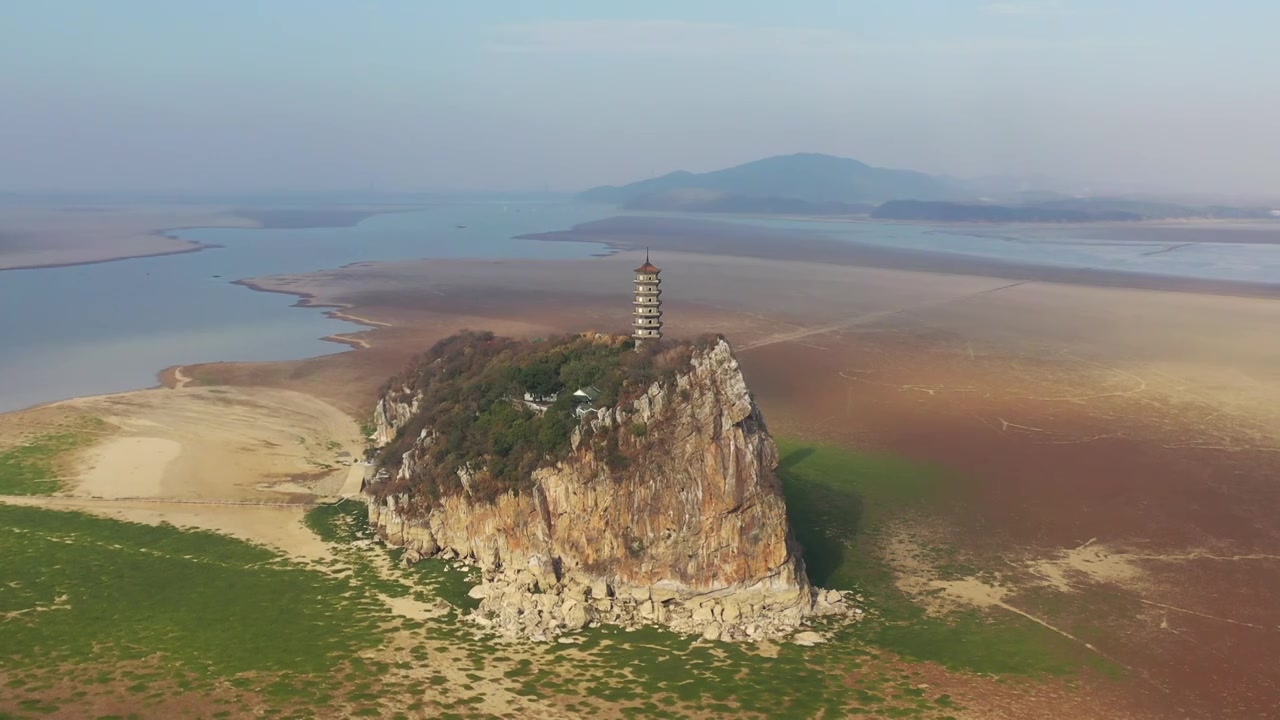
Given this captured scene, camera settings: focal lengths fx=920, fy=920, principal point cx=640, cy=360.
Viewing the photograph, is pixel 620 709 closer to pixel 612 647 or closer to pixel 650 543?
pixel 612 647

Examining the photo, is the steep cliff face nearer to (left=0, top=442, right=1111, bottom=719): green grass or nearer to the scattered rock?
the scattered rock

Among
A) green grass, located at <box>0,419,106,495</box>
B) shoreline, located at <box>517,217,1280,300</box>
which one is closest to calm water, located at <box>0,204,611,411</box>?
green grass, located at <box>0,419,106,495</box>

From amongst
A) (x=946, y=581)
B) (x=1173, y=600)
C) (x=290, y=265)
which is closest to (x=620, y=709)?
(x=946, y=581)

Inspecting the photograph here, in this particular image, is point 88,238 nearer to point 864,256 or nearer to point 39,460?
point 864,256

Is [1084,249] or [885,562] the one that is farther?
[1084,249]

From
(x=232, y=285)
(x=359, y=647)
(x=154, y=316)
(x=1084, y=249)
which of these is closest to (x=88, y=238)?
(x=232, y=285)

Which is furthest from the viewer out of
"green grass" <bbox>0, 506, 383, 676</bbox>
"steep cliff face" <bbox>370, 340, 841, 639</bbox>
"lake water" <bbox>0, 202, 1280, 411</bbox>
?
"lake water" <bbox>0, 202, 1280, 411</bbox>

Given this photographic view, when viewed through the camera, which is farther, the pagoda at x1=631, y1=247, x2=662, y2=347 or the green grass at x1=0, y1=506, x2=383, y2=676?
the pagoda at x1=631, y1=247, x2=662, y2=347
